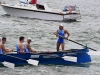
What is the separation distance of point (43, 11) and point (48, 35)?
5.15 meters

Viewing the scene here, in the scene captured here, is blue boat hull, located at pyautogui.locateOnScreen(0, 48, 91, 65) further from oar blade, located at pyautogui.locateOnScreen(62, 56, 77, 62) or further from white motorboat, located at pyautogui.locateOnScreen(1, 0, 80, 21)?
white motorboat, located at pyautogui.locateOnScreen(1, 0, 80, 21)

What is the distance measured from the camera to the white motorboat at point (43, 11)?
36.2 meters

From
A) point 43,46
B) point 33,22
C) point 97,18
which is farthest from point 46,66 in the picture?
point 97,18

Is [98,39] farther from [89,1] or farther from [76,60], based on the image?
[89,1]

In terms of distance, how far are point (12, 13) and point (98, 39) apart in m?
11.0

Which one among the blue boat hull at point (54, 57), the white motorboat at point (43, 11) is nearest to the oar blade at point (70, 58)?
the blue boat hull at point (54, 57)

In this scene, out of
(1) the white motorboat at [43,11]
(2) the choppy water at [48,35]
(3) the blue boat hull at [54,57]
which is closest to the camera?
(3) the blue boat hull at [54,57]

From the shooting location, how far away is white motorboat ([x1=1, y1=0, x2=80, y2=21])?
1427 inches

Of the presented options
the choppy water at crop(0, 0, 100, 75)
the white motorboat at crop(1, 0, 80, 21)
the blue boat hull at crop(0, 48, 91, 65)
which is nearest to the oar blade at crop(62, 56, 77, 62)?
the blue boat hull at crop(0, 48, 91, 65)

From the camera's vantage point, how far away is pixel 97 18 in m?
42.5

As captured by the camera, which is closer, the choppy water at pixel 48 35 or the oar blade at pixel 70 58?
the choppy water at pixel 48 35

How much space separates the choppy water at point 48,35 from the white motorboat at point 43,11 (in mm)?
593

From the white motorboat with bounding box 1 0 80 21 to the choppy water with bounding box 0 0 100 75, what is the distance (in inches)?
23.4

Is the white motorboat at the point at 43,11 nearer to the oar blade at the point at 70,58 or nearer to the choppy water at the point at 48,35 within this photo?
the choppy water at the point at 48,35
